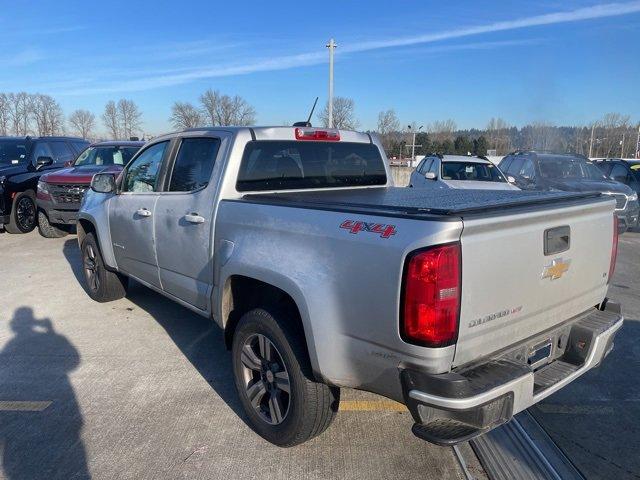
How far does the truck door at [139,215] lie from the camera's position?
174 inches

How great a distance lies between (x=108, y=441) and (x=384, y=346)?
81.1 inches

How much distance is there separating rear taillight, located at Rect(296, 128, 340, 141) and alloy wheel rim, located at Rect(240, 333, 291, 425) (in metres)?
1.73

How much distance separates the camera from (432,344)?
222 cm

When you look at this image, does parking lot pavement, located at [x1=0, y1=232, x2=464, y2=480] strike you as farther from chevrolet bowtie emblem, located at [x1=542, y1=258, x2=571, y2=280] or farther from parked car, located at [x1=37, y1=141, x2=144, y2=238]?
parked car, located at [x1=37, y1=141, x2=144, y2=238]

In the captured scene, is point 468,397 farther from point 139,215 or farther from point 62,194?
point 62,194

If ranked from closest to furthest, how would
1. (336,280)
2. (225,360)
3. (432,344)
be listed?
(432,344)
(336,280)
(225,360)

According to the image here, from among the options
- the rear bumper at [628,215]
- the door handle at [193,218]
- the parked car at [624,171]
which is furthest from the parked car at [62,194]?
the parked car at [624,171]

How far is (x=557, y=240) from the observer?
266 cm

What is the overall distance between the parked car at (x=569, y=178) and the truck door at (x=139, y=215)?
9.22 m

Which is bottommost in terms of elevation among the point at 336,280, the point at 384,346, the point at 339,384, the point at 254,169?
the point at 339,384

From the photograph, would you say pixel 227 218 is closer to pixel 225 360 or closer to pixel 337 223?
pixel 337 223

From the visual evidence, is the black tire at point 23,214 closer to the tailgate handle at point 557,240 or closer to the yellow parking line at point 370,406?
the yellow parking line at point 370,406

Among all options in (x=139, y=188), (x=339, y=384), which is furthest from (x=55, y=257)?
(x=339, y=384)

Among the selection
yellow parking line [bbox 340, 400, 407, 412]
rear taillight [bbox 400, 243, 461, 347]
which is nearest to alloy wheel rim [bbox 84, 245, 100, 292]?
yellow parking line [bbox 340, 400, 407, 412]
